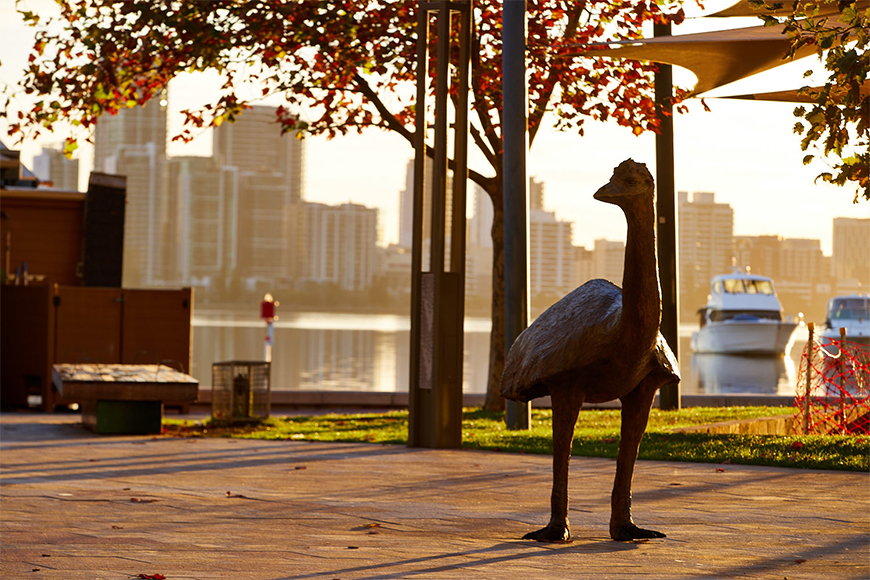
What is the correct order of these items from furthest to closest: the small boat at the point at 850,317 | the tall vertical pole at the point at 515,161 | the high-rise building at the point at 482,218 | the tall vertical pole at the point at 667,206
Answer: the small boat at the point at 850,317 < the high-rise building at the point at 482,218 < the tall vertical pole at the point at 667,206 < the tall vertical pole at the point at 515,161

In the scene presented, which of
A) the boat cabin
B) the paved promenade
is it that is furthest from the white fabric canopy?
the boat cabin

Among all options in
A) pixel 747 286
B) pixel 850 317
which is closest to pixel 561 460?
pixel 850 317

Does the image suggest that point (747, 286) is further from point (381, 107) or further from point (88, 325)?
point (88, 325)

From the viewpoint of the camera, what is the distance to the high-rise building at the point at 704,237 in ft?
497

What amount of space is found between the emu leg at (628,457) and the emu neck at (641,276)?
453 mm

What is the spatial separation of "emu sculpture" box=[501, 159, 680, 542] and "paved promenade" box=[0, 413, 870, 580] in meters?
0.36

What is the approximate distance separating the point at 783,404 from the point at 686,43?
29.2 feet

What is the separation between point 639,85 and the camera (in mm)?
14352

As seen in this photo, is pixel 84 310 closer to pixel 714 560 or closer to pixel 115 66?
pixel 115 66

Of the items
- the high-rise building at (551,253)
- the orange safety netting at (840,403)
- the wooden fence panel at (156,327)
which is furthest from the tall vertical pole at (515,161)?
the high-rise building at (551,253)

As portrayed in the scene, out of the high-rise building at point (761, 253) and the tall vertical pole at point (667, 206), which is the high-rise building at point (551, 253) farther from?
the tall vertical pole at point (667, 206)

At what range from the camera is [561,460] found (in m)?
5.30

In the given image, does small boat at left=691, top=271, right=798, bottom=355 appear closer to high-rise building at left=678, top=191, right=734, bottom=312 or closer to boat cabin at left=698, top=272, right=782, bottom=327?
boat cabin at left=698, top=272, right=782, bottom=327

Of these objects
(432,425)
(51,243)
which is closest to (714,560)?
(432,425)
